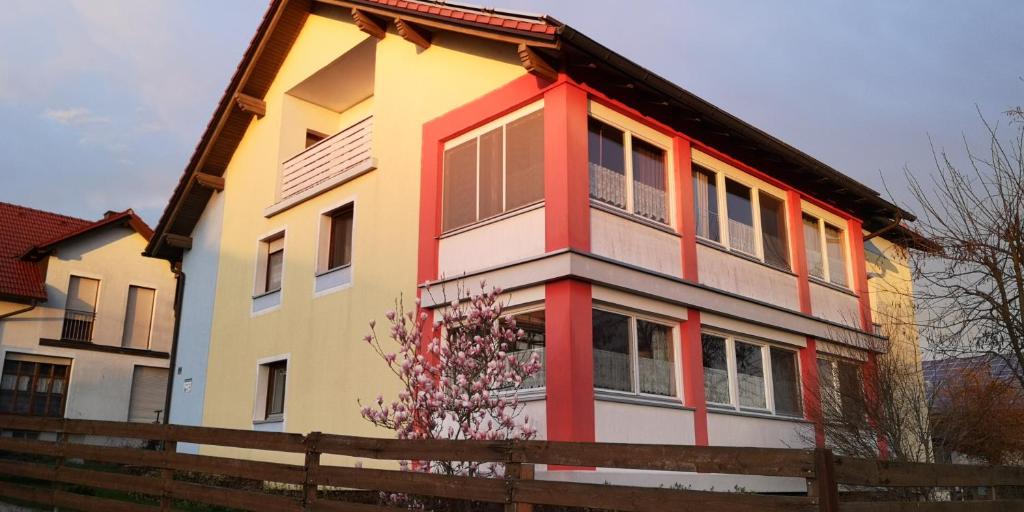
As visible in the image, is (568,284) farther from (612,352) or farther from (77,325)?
(77,325)

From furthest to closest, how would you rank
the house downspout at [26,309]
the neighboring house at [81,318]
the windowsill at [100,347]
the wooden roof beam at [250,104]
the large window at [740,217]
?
the windowsill at [100,347], the neighboring house at [81,318], the house downspout at [26,309], the wooden roof beam at [250,104], the large window at [740,217]

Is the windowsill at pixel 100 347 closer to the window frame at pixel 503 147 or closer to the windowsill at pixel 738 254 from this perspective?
the window frame at pixel 503 147

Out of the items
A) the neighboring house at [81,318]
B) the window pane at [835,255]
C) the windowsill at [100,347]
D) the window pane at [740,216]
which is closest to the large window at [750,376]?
the window pane at [740,216]

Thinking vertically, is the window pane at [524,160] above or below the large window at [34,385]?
above

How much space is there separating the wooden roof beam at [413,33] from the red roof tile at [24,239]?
55.6ft

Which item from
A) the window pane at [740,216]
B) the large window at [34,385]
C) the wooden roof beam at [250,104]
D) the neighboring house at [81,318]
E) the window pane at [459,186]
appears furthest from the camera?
the neighboring house at [81,318]

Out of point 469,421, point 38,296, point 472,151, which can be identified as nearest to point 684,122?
point 472,151

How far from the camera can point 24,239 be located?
2638cm

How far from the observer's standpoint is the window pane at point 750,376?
13.2m

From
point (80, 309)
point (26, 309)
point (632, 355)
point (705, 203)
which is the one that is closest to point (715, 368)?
point (632, 355)

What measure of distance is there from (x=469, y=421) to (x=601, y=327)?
256 centimetres

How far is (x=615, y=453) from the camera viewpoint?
18.2 ft

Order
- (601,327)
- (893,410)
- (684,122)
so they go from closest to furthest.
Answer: (601,327)
(893,410)
(684,122)

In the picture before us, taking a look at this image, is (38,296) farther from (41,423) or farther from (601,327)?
(601,327)
